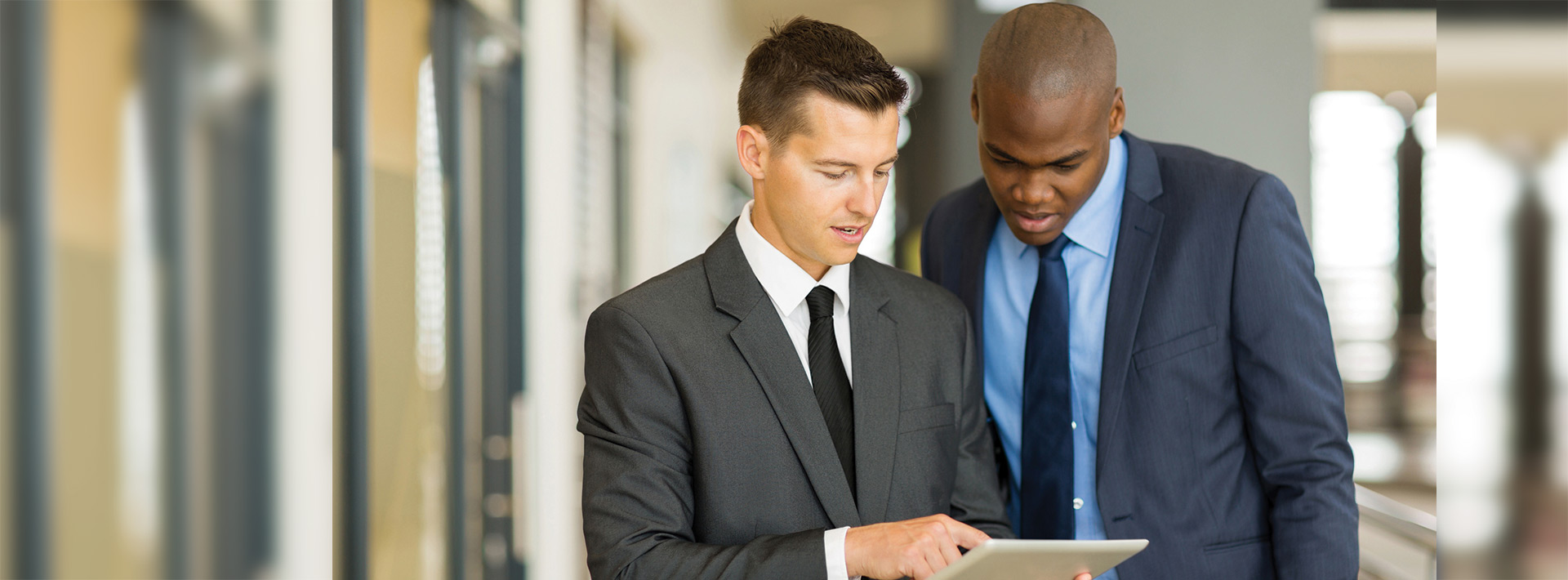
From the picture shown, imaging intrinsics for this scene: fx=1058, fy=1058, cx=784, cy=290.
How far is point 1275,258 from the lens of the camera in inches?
69.5

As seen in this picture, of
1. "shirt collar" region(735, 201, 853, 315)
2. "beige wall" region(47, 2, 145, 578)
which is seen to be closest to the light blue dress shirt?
"shirt collar" region(735, 201, 853, 315)

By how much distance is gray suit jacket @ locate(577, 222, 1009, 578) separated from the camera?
4.88 ft

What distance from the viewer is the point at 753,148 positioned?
1.70 meters

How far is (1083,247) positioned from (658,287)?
834 millimetres

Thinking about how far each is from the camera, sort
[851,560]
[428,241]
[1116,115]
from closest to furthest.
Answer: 1. [851,560]
2. [1116,115]
3. [428,241]

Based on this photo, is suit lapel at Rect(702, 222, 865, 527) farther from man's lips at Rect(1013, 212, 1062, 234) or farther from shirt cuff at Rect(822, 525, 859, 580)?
man's lips at Rect(1013, 212, 1062, 234)

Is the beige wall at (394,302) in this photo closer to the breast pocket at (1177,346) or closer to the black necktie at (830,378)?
the black necktie at (830,378)

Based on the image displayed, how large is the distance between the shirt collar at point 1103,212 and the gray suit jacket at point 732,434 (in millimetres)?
419

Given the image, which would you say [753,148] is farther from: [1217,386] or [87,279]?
[87,279]

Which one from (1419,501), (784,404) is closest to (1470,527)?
(784,404)

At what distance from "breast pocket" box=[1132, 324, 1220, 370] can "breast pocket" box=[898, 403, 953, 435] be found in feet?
1.21

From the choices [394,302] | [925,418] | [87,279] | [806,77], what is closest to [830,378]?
[925,418]

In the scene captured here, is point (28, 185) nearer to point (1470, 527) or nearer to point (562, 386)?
point (1470, 527)

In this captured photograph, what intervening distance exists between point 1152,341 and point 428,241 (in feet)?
8.86
